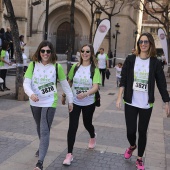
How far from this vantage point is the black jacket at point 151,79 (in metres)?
4.50

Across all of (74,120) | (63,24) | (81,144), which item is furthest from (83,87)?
(63,24)

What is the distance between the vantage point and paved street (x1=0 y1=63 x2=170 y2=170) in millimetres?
4777

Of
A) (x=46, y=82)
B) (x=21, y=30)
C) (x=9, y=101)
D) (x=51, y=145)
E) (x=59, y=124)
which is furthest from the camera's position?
(x=21, y=30)

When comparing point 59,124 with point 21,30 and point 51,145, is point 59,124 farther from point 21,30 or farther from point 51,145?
point 21,30

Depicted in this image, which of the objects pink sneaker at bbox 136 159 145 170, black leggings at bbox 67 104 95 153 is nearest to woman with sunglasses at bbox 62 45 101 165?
black leggings at bbox 67 104 95 153

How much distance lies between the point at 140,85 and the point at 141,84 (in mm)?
20

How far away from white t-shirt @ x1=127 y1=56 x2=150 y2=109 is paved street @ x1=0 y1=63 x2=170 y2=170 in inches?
40.2

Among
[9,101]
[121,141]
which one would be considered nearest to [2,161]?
[121,141]

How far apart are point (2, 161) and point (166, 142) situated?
10.8 ft

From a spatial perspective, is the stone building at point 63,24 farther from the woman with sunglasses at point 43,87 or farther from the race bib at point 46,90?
the race bib at point 46,90

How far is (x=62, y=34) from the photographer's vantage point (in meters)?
41.3

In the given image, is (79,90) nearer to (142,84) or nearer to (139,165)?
(142,84)

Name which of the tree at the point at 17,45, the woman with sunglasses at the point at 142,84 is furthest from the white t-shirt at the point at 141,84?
the tree at the point at 17,45

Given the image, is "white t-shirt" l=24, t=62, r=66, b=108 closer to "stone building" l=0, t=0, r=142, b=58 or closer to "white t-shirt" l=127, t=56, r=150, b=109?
"white t-shirt" l=127, t=56, r=150, b=109
